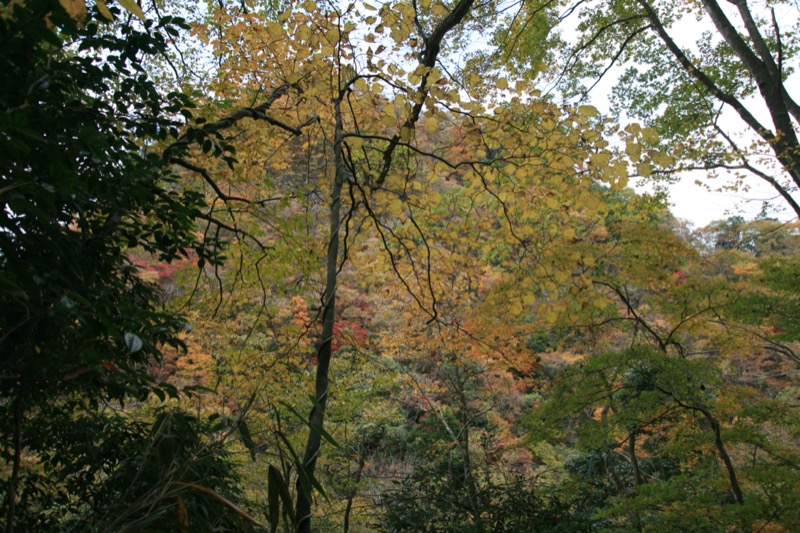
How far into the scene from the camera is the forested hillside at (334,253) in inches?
45.6

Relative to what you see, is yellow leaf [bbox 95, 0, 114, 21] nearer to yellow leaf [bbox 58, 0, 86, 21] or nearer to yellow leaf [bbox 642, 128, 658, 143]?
yellow leaf [bbox 58, 0, 86, 21]

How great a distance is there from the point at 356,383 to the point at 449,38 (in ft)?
13.7

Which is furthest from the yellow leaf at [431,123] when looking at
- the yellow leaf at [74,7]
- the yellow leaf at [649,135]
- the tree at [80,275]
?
the yellow leaf at [74,7]

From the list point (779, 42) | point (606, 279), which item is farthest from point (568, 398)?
point (779, 42)

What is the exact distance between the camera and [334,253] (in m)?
2.23

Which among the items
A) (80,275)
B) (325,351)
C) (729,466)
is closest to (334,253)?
(325,351)

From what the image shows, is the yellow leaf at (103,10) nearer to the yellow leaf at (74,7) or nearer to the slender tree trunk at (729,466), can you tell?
the yellow leaf at (74,7)

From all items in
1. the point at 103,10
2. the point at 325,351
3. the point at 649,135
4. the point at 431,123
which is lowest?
the point at 325,351

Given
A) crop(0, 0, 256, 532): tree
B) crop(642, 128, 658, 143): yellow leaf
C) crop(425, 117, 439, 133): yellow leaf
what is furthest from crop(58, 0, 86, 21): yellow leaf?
crop(642, 128, 658, 143): yellow leaf

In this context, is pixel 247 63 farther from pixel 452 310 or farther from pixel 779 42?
pixel 779 42

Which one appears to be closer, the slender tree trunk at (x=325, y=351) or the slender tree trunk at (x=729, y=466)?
the slender tree trunk at (x=325, y=351)

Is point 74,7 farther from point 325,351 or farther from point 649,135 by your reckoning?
point 649,135

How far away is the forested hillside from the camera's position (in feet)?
3.80

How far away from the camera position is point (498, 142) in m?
2.20
